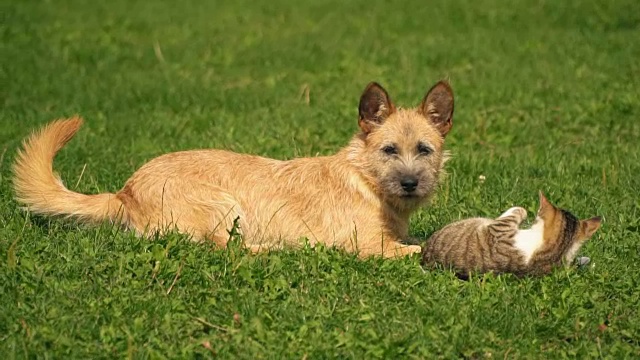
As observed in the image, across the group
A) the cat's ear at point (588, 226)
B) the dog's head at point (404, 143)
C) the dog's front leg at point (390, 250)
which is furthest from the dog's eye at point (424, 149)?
the cat's ear at point (588, 226)

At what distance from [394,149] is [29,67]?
7951 millimetres

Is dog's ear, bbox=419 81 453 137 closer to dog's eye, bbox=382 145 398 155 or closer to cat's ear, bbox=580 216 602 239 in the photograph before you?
dog's eye, bbox=382 145 398 155

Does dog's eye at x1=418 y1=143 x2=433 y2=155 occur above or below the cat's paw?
above

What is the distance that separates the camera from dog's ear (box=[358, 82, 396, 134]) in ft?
23.3

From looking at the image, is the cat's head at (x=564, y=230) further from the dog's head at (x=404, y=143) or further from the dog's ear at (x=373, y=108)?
the dog's ear at (x=373, y=108)

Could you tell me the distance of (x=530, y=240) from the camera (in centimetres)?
632

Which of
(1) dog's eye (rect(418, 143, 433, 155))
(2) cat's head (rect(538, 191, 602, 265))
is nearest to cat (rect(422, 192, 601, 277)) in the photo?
(2) cat's head (rect(538, 191, 602, 265))

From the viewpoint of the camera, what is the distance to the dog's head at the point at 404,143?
704 centimetres

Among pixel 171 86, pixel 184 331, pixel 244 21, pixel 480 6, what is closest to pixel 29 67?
pixel 171 86

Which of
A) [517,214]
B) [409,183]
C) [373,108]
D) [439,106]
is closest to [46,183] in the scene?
[373,108]

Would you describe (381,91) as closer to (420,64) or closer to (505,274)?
(505,274)

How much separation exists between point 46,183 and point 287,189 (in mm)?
1731

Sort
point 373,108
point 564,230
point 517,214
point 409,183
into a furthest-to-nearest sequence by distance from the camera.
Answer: point 373,108 < point 409,183 < point 517,214 < point 564,230

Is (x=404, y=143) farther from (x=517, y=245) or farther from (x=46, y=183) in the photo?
(x=46, y=183)
